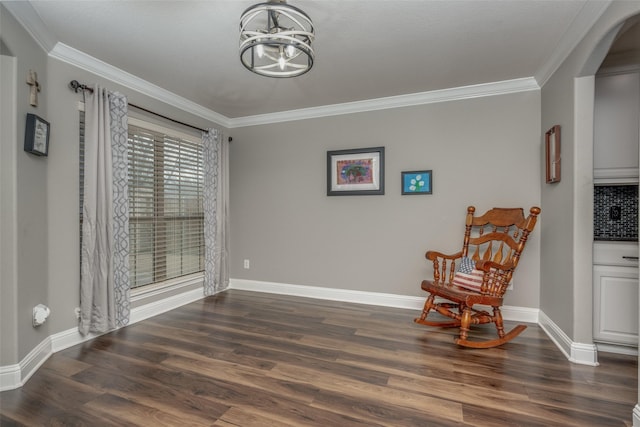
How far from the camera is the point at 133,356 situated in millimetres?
2289

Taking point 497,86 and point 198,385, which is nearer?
point 198,385

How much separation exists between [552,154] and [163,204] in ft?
12.2

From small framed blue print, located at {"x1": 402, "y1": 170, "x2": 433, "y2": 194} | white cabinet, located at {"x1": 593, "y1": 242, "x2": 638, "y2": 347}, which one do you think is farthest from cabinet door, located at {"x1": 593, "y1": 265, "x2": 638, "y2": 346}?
small framed blue print, located at {"x1": 402, "y1": 170, "x2": 433, "y2": 194}

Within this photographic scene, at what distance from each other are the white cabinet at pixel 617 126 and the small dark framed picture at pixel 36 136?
13.1 feet

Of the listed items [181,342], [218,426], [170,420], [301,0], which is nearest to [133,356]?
[181,342]

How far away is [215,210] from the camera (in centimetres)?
390

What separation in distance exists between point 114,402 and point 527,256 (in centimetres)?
346

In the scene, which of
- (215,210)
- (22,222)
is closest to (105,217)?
(22,222)

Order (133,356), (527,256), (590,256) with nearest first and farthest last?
(590,256) → (133,356) → (527,256)

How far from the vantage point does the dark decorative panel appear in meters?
2.45

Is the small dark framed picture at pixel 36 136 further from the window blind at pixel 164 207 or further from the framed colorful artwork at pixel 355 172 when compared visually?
the framed colorful artwork at pixel 355 172

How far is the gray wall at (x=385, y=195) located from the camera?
121 inches

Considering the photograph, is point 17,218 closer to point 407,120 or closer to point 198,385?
point 198,385

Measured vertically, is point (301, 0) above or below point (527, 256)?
above
